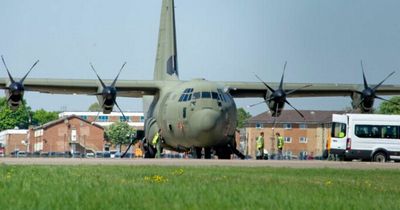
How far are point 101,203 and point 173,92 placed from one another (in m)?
30.1

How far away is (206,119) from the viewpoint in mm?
37844

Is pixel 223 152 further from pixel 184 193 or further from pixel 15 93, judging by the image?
pixel 184 193

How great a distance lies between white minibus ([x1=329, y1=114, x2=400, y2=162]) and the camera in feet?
159

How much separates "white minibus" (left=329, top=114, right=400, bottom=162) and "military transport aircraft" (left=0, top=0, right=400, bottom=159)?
5.50 feet

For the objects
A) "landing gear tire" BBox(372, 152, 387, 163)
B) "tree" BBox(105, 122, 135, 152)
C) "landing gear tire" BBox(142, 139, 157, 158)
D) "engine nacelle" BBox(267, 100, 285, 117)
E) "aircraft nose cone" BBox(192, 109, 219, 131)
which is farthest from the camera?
"tree" BBox(105, 122, 135, 152)

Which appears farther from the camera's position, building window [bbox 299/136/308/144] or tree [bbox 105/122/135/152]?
tree [bbox 105/122/135/152]

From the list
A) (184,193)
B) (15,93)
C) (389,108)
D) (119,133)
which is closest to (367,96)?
(15,93)

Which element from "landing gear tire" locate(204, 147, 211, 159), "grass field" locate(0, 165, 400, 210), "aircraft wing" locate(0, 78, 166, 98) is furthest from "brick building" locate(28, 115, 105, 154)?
"grass field" locate(0, 165, 400, 210)

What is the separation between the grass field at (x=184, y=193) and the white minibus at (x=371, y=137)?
28.9 meters

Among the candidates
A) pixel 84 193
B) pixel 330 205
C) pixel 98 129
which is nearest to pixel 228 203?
pixel 330 205

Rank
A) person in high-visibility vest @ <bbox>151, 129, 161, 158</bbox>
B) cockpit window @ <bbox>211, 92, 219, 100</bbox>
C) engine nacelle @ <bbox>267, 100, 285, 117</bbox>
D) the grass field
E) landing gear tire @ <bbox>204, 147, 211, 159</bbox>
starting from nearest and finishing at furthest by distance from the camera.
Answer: the grass field
cockpit window @ <bbox>211, 92, 219, 100</bbox>
landing gear tire @ <bbox>204, 147, 211, 159</bbox>
person in high-visibility vest @ <bbox>151, 129, 161, 158</bbox>
engine nacelle @ <bbox>267, 100, 285, 117</bbox>

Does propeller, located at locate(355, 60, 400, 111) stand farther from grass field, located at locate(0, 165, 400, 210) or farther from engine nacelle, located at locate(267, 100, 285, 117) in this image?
grass field, located at locate(0, 165, 400, 210)

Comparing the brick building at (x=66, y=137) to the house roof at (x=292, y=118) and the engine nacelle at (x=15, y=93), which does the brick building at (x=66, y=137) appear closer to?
the house roof at (x=292, y=118)

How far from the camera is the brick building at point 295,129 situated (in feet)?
482
